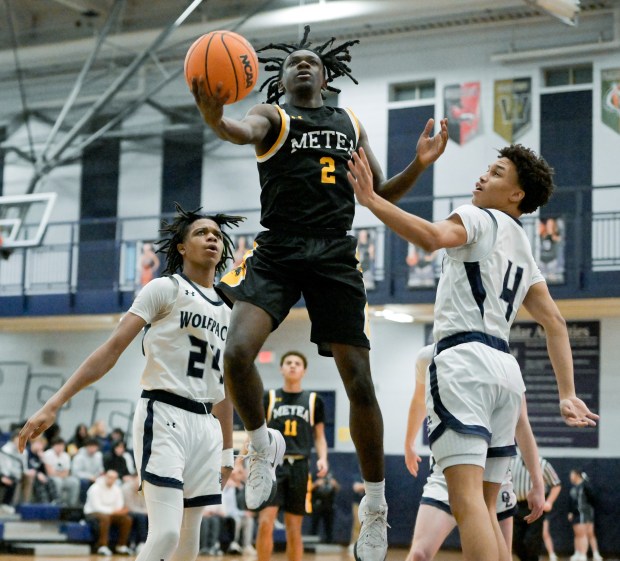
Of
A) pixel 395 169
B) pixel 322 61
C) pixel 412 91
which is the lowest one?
pixel 322 61

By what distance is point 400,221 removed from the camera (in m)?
4.61

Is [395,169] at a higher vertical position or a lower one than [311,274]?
higher

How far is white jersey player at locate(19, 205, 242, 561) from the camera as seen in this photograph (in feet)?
18.4

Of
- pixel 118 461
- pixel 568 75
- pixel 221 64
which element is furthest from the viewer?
pixel 568 75

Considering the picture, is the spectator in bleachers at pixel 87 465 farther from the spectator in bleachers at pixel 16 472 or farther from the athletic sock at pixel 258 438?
the athletic sock at pixel 258 438

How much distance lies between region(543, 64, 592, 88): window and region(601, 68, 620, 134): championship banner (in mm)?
386

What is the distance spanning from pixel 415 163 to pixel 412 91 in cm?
1585

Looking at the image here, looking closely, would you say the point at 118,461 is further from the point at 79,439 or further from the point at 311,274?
the point at 311,274

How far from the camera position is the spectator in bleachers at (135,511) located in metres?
16.9

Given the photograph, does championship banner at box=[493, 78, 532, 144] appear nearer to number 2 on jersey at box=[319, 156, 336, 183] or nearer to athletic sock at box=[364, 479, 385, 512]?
number 2 on jersey at box=[319, 156, 336, 183]

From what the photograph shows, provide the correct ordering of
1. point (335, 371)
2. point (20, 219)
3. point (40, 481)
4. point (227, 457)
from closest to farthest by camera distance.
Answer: point (227, 457)
point (40, 481)
point (20, 219)
point (335, 371)

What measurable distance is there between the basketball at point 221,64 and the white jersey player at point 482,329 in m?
0.67

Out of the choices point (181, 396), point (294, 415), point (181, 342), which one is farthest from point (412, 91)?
point (181, 396)

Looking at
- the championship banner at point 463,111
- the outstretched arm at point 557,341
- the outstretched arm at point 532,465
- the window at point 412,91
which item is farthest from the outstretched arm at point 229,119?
the window at point 412,91
